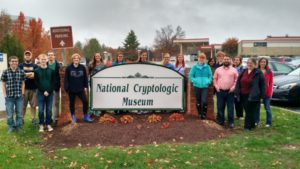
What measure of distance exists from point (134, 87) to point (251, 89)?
2691mm

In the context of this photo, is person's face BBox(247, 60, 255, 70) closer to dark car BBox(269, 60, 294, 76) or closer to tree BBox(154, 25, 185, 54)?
dark car BBox(269, 60, 294, 76)

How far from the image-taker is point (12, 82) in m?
7.96

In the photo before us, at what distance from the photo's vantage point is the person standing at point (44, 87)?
8.07 m

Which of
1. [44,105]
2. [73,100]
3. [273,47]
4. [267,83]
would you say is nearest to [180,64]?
[267,83]

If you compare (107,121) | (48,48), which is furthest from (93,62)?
(48,48)

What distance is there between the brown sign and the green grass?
345cm

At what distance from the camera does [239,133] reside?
781 centimetres

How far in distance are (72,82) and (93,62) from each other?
135 centimetres

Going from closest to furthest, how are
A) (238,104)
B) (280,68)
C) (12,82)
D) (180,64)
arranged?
(12,82) → (238,104) → (180,64) → (280,68)

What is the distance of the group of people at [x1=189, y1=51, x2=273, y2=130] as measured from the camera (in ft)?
26.3

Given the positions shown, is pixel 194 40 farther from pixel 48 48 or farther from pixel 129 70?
pixel 129 70

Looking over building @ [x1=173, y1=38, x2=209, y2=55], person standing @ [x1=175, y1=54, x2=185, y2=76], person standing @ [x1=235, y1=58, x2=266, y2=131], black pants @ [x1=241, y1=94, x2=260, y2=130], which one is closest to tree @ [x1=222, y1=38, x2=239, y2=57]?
building @ [x1=173, y1=38, x2=209, y2=55]

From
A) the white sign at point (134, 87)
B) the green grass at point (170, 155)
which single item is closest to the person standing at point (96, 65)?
the white sign at point (134, 87)

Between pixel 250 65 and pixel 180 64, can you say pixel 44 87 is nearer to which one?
pixel 180 64
